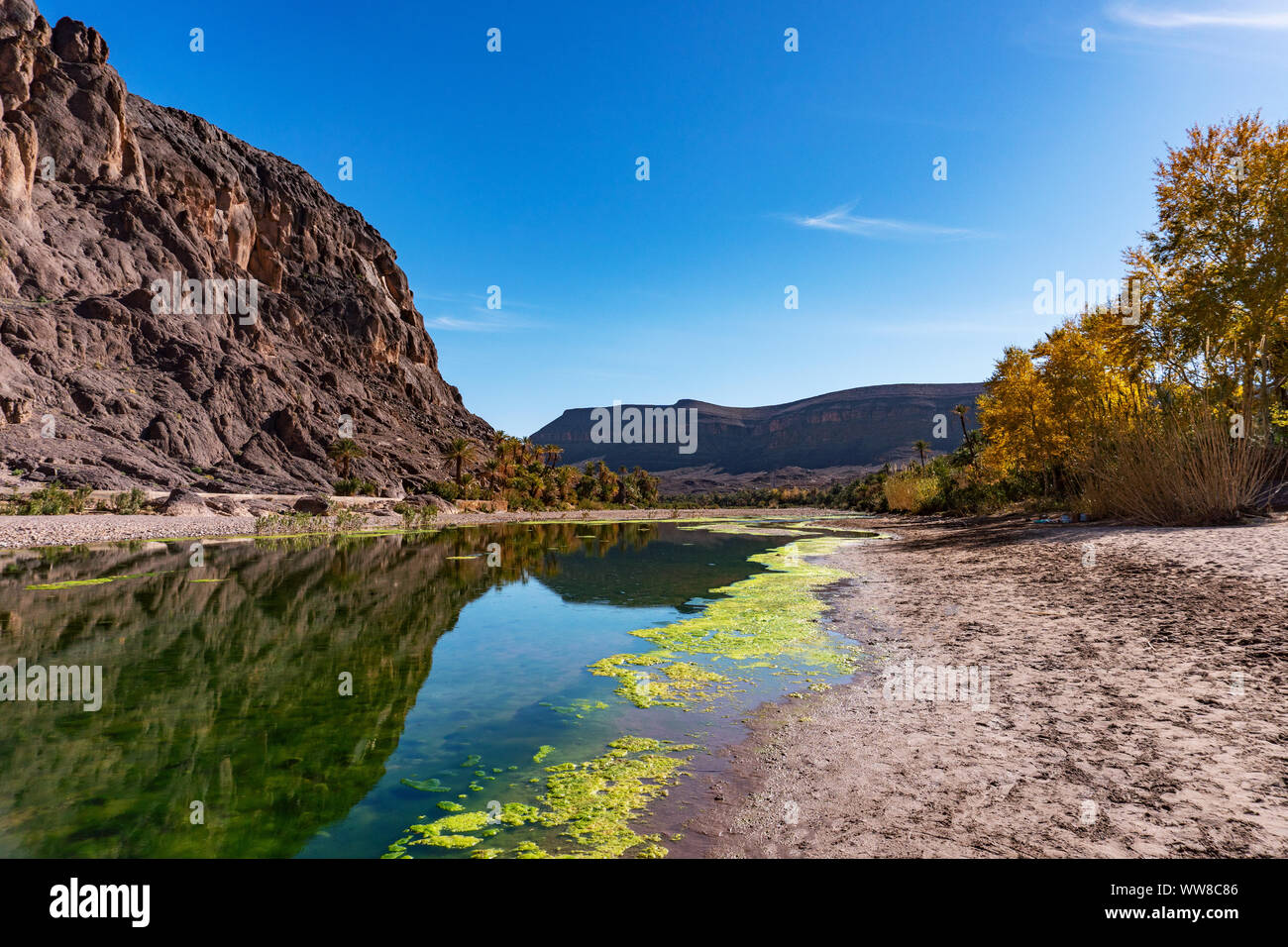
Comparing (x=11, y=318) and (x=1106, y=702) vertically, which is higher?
(x=11, y=318)

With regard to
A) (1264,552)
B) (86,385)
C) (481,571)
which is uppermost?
(86,385)

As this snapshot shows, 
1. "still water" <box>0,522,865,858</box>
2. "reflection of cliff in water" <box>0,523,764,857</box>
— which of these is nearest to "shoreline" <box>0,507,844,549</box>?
"reflection of cliff in water" <box>0,523,764,857</box>

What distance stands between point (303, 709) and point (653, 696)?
197 inches

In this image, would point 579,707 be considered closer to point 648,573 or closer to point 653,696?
point 653,696

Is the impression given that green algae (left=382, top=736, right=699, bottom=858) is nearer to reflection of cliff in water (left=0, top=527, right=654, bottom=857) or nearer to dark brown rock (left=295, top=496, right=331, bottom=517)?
reflection of cliff in water (left=0, top=527, right=654, bottom=857)

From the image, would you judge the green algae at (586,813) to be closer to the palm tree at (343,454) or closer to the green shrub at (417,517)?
the green shrub at (417,517)

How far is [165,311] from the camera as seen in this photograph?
84.8m

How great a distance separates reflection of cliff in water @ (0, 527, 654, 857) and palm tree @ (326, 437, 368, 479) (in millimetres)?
66302

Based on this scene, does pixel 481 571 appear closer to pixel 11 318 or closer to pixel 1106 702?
pixel 1106 702

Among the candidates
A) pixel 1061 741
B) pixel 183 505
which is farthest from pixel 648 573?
pixel 183 505

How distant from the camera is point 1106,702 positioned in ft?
23.0
